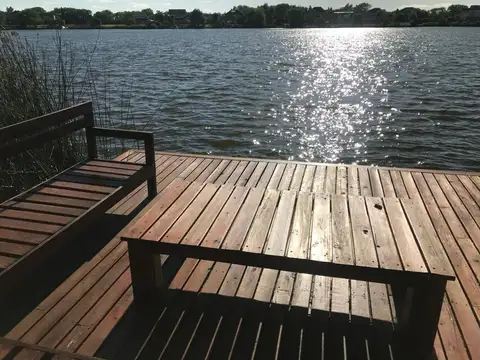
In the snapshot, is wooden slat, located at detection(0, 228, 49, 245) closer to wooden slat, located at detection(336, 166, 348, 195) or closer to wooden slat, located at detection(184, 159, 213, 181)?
wooden slat, located at detection(184, 159, 213, 181)

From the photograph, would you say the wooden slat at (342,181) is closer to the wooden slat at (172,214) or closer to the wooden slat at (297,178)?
the wooden slat at (297,178)

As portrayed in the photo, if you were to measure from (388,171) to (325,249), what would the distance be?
2.78m

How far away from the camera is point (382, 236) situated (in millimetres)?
2125

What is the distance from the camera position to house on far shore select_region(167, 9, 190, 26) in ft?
307

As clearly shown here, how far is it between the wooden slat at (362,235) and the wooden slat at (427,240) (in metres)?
0.23

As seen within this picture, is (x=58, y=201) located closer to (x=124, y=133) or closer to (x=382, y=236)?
(x=124, y=133)

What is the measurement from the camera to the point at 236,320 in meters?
2.23

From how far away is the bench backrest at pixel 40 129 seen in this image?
279 cm

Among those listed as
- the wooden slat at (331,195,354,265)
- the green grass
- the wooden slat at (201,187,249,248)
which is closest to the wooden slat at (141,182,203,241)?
the wooden slat at (201,187,249,248)

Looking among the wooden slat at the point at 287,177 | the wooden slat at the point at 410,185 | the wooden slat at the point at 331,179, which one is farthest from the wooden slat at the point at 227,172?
the wooden slat at the point at 410,185

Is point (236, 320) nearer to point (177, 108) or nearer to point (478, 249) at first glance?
point (478, 249)

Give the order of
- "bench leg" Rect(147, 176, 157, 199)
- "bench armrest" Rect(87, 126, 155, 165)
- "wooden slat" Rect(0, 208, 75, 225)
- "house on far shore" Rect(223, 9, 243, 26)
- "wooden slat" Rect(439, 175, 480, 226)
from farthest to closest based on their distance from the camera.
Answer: "house on far shore" Rect(223, 9, 243, 26) < "bench leg" Rect(147, 176, 157, 199) < "bench armrest" Rect(87, 126, 155, 165) < "wooden slat" Rect(439, 175, 480, 226) < "wooden slat" Rect(0, 208, 75, 225)

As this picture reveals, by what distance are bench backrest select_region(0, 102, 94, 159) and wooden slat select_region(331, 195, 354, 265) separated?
84.6 inches

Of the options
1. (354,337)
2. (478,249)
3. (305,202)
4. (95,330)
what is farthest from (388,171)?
(95,330)
